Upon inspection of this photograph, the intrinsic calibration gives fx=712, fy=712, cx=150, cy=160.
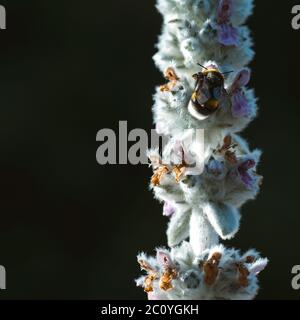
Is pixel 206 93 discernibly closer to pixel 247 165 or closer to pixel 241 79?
pixel 241 79

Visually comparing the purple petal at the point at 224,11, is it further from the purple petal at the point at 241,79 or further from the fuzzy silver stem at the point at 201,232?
the fuzzy silver stem at the point at 201,232

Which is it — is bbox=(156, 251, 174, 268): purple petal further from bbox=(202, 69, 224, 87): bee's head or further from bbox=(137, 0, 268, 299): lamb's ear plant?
bbox=(202, 69, 224, 87): bee's head

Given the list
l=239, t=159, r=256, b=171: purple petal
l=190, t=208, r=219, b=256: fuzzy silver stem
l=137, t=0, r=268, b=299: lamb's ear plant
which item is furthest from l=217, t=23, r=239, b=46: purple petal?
l=190, t=208, r=219, b=256: fuzzy silver stem

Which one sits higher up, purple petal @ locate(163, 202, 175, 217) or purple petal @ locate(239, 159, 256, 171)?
purple petal @ locate(239, 159, 256, 171)

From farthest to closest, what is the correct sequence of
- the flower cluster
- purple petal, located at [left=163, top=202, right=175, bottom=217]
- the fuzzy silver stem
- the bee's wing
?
purple petal, located at [left=163, top=202, right=175, bottom=217], the fuzzy silver stem, the flower cluster, the bee's wing

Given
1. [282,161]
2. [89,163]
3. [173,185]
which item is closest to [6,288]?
[89,163]

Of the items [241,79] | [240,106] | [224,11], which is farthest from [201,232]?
[224,11]

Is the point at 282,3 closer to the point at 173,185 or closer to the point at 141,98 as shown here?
the point at 141,98
